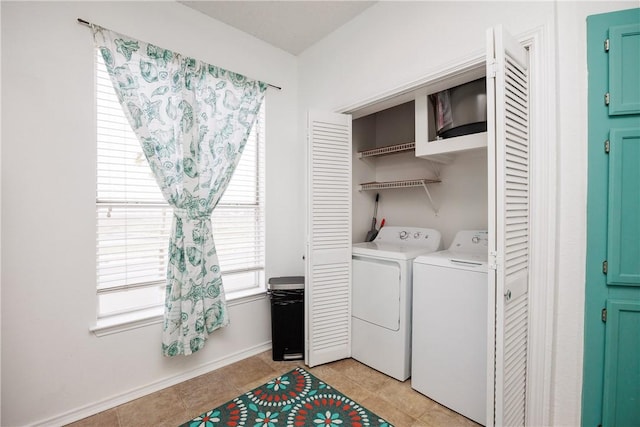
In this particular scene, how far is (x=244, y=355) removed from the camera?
97.5 inches

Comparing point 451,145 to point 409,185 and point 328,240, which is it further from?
point 328,240

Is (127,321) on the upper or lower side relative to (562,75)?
lower

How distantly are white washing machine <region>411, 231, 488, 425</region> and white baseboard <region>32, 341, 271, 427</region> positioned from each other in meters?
1.42

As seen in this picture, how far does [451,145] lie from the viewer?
195 centimetres

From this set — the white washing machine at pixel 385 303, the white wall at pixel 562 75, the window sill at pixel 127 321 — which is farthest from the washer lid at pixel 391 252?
the window sill at pixel 127 321

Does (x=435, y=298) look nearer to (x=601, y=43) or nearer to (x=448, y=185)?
(x=448, y=185)

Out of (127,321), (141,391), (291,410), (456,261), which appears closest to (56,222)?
(127,321)

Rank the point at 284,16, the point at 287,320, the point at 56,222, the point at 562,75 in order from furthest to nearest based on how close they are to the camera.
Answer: the point at 287,320 < the point at 284,16 < the point at 56,222 < the point at 562,75

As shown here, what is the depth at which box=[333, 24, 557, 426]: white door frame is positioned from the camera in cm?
142

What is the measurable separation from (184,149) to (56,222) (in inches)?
33.7

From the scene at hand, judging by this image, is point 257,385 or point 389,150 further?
point 389,150

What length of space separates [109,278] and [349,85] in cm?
227

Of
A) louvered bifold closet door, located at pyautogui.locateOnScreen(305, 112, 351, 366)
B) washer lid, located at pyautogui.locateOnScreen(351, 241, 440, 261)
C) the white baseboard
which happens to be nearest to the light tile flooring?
the white baseboard

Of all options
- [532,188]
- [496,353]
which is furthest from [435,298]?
[532,188]
